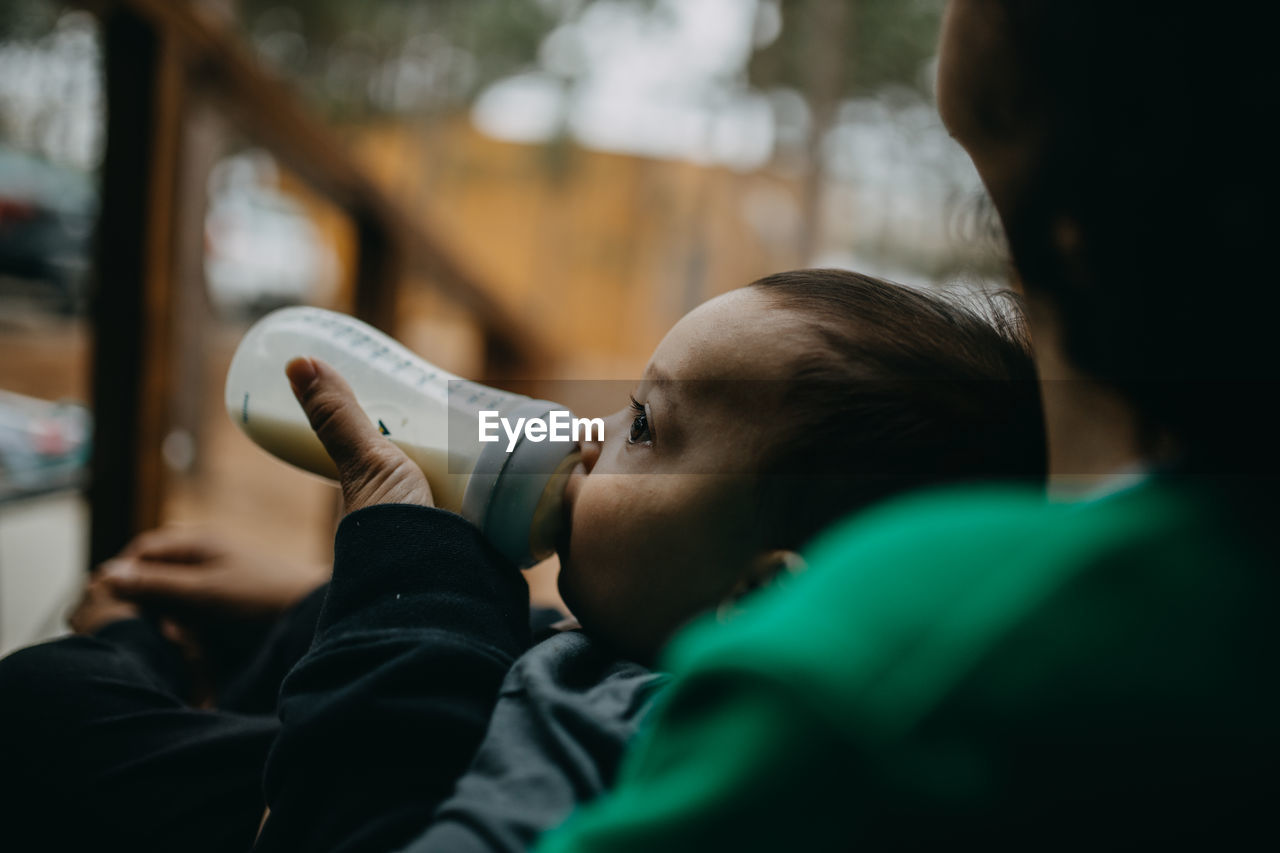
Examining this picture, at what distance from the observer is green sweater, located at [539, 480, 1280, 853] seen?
34 centimetres

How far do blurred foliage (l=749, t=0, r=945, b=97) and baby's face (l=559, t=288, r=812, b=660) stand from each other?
7377mm

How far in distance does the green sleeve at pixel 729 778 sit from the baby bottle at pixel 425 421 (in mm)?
366

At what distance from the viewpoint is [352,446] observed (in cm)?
76

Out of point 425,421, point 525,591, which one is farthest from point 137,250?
point 525,591

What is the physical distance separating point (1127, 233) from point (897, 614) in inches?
7.8

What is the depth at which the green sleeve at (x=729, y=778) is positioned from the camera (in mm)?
344

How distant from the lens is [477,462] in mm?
768

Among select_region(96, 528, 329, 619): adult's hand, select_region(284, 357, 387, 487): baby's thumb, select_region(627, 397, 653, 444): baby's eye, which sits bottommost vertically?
select_region(96, 528, 329, 619): adult's hand

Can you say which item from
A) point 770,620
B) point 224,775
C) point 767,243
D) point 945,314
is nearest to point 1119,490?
point 770,620

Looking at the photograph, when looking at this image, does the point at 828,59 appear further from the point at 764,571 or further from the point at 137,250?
the point at 764,571

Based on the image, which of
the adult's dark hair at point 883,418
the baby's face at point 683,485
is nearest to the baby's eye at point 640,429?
the baby's face at point 683,485

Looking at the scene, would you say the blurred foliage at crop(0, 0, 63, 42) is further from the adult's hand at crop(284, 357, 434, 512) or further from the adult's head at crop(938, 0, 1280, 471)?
the adult's head at crop(938, 0, 1280, 471)

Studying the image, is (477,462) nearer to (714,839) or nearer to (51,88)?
(714,839)

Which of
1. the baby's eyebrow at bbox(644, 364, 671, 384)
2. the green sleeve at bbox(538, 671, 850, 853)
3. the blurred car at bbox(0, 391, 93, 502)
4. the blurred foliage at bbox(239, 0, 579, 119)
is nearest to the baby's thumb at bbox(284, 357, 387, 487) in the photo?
the baby's eyebrow at bbox(644, 364, 671, 384)
